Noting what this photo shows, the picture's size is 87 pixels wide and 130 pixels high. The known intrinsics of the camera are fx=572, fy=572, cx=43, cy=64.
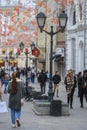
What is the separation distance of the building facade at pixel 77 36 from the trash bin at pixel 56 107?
21270 mm

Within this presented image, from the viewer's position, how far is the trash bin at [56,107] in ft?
67.1

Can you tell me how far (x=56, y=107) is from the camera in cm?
2053

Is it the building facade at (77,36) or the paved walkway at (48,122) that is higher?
the building facade at (77,36)

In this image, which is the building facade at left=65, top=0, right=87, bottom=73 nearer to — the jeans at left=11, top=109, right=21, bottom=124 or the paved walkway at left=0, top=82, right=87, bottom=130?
the paved walkway at left=0, top=82, right=87, bottom=130

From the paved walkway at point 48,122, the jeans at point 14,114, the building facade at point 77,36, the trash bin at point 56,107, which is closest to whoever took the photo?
the jeans at point 14,114

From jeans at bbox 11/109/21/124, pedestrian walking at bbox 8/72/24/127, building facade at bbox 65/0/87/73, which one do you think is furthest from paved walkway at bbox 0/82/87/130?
building facade at bbox 65/0/87/73

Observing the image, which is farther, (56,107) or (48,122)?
(56,107)

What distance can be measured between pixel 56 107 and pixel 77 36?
2563 cm

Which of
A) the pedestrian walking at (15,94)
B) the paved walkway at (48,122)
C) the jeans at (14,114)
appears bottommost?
the paved walkway at (48,122)

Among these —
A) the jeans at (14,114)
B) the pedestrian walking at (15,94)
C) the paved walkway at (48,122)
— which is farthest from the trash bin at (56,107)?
the pedestrian walking at (15,94)

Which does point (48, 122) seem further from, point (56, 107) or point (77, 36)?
point (77, 36)

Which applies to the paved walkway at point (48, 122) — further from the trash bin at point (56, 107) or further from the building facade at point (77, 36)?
the building facade at point (77, 36)

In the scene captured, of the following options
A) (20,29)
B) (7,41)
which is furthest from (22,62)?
(20,29)

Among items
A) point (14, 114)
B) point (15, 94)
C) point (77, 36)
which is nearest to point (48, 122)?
point (14, 114)
